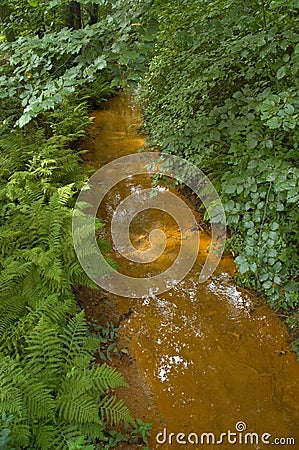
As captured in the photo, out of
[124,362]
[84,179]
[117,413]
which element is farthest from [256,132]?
[84,179]

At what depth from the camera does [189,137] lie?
363 centimetres

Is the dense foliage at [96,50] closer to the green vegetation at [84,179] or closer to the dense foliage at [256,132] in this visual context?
the green vegetation at [84,179]

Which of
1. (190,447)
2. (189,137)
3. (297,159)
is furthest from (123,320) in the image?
(297,159)

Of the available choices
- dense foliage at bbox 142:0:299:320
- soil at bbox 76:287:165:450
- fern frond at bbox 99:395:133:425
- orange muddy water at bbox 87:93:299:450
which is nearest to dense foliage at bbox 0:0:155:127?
dense foliage at bbox 142:0:299:320

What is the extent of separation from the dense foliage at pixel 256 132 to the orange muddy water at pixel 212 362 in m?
0.36

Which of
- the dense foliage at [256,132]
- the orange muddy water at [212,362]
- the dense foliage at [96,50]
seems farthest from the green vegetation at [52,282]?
the dense foliage at [256,132]

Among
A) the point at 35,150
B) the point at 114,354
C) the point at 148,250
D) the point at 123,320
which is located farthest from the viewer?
the point at 35,150

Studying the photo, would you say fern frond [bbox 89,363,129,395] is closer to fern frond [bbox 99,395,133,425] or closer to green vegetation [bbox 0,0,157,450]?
green vegetation [bbox 0,0,157,450]

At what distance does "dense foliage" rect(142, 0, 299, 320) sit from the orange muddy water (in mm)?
356

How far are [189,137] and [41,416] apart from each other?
2.71 meters

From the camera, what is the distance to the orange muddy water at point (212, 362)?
2906mm

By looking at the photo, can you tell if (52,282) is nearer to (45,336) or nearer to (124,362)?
(45,336)

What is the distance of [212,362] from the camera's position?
339cm

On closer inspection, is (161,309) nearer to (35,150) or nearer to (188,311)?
(188,311)
